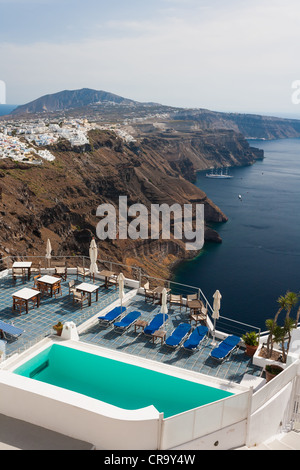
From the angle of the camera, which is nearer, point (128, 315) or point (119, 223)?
point (128, 315)

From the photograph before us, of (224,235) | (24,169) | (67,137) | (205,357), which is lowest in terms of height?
(224,235)

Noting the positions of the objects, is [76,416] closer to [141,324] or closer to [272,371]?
[141,324]

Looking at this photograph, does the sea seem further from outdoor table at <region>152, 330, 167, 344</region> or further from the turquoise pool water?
the turquoise pool water

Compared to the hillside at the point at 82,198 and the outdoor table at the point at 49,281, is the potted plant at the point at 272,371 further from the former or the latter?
the hillside at the point at 82,198

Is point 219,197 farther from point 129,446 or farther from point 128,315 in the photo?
point 129,446

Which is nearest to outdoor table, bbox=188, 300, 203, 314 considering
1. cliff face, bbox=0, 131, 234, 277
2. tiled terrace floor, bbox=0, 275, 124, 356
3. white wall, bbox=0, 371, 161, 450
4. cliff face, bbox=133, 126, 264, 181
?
tiled terrace floor, bbox=0, 275, 124, 356

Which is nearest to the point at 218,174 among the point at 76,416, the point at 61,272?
the point at 61,272

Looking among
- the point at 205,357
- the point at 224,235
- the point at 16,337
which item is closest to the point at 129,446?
the point at 205,357
